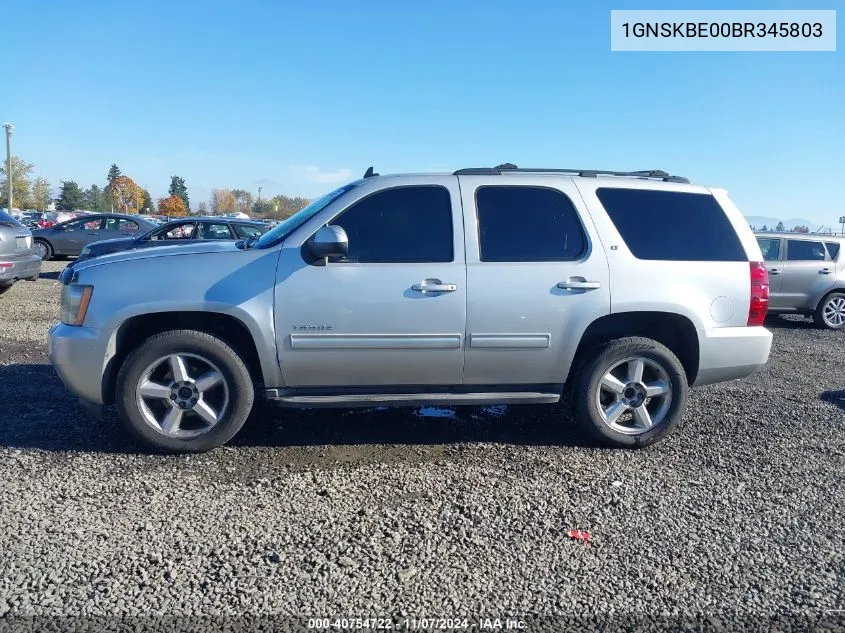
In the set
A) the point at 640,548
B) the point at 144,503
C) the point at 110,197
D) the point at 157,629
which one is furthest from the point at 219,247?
the point at 110,197

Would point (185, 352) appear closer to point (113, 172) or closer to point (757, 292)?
point (757, 292)

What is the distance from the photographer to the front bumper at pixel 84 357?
409cm

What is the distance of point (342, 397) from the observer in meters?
4.25

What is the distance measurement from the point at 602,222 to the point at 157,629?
11.8 feet

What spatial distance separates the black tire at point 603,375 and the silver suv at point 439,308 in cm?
1

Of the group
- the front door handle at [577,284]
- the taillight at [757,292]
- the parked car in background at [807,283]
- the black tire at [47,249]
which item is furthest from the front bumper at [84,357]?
the black tire at [47,249]

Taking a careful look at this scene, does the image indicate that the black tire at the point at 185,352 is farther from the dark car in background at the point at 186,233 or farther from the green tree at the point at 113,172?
the green tree at the point at 113,172

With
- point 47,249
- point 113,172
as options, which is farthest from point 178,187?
point 47,249

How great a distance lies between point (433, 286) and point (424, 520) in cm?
152

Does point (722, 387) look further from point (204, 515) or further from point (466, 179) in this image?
point (204, 515)

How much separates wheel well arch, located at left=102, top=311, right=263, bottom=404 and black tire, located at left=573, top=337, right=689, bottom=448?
225 cm

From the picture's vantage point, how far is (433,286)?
420 cm

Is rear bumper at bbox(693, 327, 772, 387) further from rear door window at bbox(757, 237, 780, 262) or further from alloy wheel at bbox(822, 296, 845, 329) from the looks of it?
alloy wheel at bbox(822, 296, 845, 329)

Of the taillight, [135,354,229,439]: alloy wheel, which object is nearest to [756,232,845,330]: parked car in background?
the taillight
